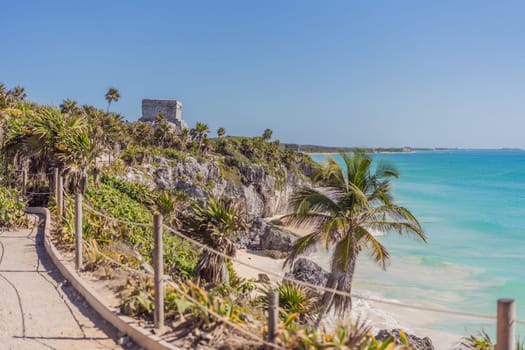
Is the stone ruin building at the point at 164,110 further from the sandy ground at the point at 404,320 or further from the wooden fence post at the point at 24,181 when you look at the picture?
the wooden fence post at the point at 24,181

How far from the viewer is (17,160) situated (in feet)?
41.8

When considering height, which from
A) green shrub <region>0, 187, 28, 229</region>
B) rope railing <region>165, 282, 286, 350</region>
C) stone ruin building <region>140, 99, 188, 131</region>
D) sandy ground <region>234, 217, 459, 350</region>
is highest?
stone ruin building <region>140, 99, 188, 131</region>

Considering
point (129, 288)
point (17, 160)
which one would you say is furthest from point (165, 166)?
point (129, 288)

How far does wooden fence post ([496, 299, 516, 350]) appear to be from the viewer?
3.01 m

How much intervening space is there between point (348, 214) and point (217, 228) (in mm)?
4034

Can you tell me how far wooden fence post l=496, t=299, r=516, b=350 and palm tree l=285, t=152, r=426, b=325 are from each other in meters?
9.00

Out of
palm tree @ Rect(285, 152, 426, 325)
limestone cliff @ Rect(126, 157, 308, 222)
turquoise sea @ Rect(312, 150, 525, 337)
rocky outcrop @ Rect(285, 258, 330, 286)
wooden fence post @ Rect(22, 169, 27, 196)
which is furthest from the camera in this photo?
limestone cliff @ Rect(126, 157, 308, 222)

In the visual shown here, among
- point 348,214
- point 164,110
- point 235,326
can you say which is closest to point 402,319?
point 348,214

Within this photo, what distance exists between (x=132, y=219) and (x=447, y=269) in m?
23.6

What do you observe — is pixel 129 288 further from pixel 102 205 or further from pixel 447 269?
pixel 447 269

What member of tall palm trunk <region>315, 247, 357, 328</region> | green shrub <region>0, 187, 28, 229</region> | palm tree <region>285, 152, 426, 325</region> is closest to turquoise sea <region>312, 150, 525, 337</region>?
palm tree <region>285, 152, 426, 325</region>

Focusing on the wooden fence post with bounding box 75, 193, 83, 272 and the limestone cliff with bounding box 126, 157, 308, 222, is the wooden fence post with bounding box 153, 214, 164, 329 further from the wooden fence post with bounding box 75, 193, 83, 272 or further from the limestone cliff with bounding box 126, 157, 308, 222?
the limestone cliff with bounding box 126, 157, 308, 222

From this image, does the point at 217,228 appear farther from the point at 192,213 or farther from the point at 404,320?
the point at 404,320

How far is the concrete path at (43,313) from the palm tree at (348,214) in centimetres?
742
